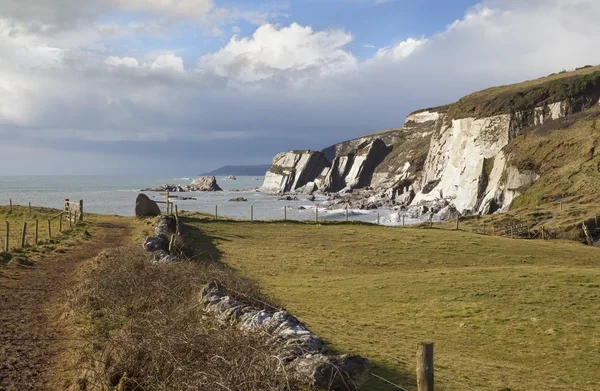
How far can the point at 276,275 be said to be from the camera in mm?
27688

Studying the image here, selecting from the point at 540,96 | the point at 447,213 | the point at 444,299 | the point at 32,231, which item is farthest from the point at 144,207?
the point at 540,96

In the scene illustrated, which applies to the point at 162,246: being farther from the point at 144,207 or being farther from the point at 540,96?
the point at 540,96

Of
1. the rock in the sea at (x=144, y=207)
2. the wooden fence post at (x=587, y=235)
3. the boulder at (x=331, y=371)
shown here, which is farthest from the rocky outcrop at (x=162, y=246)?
the wooden fence post at (x=587, y=235)

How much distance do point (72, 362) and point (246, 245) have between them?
26.2m

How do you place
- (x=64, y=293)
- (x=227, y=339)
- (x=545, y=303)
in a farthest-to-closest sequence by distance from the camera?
1. (x=545, y=303)
2. (x=64, y=293)
3. (x=227, y=339)

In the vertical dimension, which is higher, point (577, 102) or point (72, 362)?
point (577, 102)

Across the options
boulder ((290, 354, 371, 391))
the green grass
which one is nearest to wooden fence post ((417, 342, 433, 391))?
boulder ((290, 354, 371, 391))

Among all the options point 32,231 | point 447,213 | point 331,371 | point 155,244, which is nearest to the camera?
point 331,371

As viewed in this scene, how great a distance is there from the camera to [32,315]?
15.0m

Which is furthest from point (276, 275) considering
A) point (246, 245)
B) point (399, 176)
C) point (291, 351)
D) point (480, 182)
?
point (399, 176)

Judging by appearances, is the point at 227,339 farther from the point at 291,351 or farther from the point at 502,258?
the point at 502,258

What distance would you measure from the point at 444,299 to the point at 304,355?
14.4 m

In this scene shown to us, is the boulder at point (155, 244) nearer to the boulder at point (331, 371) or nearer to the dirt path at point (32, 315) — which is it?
the dirt path at point (32, 315)

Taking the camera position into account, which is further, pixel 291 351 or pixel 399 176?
pixel 399 176
